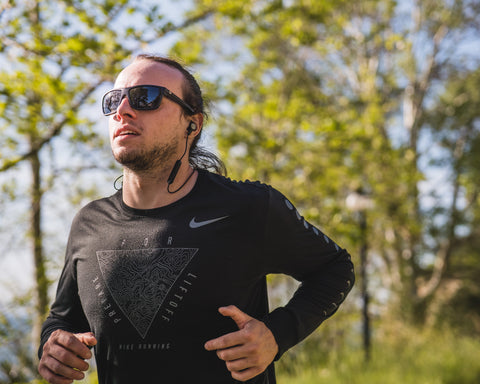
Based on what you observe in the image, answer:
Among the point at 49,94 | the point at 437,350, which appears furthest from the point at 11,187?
the point at 437,350

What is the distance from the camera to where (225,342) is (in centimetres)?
134

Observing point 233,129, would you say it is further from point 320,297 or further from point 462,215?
point 462,215

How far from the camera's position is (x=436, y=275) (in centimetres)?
1591

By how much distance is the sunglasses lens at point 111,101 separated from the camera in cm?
173

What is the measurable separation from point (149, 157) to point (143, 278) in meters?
0.40

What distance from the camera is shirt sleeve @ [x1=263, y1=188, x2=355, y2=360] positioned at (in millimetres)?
1580

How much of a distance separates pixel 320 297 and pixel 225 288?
35 cm

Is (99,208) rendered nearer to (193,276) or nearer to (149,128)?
(149,128)

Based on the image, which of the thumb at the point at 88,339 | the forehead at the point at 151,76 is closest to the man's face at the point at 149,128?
the forehead at the point at 151,76

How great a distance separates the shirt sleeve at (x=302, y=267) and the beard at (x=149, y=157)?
37cm

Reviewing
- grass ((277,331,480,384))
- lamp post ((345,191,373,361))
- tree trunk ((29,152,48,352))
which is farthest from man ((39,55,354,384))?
lamp post ((345,191,373,361))

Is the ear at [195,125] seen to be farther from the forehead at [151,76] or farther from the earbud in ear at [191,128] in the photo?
the forehead at [151,76]

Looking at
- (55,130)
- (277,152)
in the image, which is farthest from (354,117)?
(55,130)

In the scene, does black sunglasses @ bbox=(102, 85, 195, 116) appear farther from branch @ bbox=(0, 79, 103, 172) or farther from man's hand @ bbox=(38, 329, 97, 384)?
branch @ bbox=(0, 79, 103, 172)
